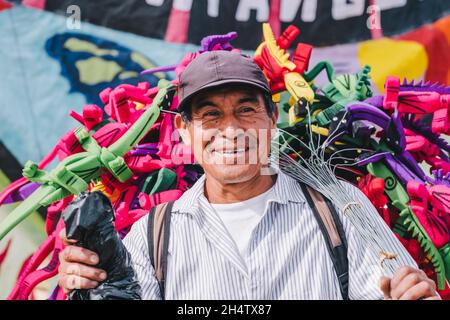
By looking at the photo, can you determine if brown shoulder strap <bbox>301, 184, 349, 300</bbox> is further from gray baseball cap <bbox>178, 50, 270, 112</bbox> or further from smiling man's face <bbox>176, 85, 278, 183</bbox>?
gray baseball cap <bbox>178, 50, 270, 112</bbox>

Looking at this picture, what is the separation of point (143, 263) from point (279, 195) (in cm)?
35

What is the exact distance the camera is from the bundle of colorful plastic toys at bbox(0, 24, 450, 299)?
5.52ft

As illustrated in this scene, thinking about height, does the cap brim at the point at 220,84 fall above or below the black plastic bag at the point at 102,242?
above

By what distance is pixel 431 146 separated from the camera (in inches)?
71.8

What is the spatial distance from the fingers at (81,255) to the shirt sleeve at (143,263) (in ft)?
0.55

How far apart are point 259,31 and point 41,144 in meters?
1.12

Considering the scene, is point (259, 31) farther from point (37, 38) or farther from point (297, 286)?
point (297, 286)

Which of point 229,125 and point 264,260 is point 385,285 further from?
point 229,125

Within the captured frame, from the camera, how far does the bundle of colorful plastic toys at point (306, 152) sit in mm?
1683

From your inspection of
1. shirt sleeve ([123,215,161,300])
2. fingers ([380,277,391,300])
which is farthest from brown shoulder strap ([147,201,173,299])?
fingers ([380,277,391,300])

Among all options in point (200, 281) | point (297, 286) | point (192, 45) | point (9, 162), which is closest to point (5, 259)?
point (9, 162)

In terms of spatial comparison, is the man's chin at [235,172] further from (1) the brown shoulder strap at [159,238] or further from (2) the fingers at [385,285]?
(2) the fingers at [385,285]

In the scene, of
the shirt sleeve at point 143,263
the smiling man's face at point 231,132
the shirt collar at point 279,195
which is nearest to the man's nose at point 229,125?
the smiling man's face at point 231,132

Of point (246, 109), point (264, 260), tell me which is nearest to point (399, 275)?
point (264, 260)
